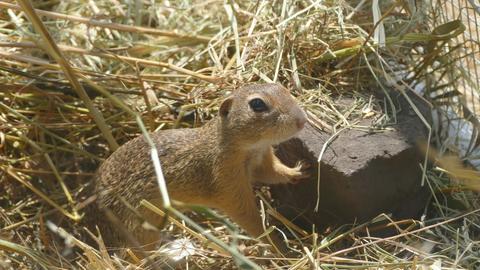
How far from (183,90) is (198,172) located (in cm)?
92

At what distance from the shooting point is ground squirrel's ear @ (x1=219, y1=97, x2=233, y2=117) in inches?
168

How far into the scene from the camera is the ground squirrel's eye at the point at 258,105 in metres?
4.15

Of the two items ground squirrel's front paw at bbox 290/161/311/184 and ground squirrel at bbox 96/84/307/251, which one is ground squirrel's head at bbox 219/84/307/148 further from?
ground squirrel's front paw at bbox 290/161/311/184

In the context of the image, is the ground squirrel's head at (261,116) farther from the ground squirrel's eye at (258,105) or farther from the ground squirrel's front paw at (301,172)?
the ground squirrel's front paw at (301,172)

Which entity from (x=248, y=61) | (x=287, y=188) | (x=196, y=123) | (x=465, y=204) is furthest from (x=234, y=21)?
(x=465, y=204)

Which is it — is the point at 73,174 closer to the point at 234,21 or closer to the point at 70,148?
the point at 70,148

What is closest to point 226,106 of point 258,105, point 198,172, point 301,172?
point 258,105

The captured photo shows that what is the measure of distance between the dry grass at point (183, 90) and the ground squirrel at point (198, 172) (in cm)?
21

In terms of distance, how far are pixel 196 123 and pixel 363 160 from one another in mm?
1283

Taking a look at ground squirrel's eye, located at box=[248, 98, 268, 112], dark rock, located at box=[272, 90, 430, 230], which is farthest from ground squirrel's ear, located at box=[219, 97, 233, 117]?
→ dark rock, located at box=[272, 90, 430, 230]

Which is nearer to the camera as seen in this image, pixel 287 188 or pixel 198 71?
pixel 287 188

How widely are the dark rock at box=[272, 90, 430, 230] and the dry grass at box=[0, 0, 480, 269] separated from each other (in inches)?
4.7

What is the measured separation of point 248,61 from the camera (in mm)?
5035

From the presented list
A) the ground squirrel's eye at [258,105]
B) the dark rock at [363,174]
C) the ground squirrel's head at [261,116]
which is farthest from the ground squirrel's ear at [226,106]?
the dark rock at [363,174]
